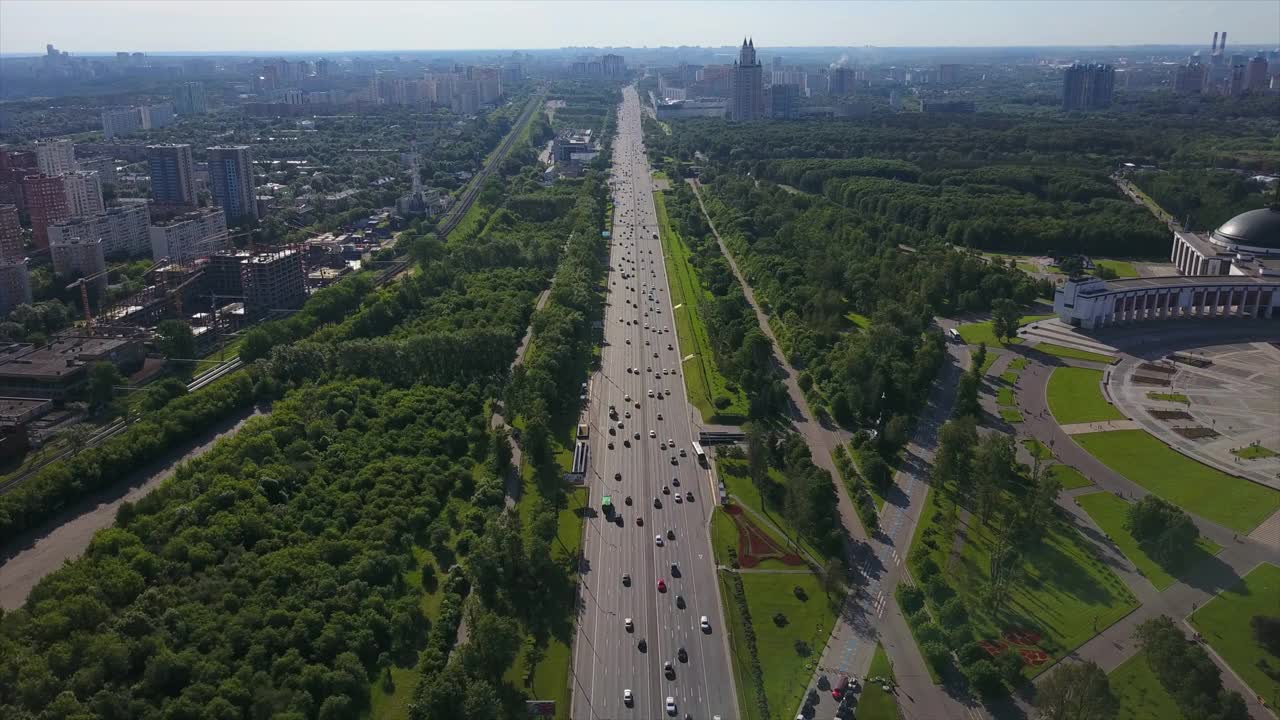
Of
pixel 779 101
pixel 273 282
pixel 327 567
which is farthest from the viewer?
pixel 779 101

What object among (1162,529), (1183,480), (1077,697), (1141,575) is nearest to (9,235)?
(1077,697)

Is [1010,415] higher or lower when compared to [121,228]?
lower

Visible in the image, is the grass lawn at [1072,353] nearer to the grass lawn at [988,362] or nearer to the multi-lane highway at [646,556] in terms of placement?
the grass lawn at [988,362]

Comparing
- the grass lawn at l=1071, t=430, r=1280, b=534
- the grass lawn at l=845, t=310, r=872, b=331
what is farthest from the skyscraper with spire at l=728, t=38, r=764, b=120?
the grass lawn at l=1071, t=430, r=1280, b=534

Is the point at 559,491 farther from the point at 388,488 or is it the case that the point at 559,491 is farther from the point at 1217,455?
the point at 1217,455

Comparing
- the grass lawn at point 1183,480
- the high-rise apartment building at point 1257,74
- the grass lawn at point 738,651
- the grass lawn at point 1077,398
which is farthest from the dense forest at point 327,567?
the high-rise apartment building at point 1257,74

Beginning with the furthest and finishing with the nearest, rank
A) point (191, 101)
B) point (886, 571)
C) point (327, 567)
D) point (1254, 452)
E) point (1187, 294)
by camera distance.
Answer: point (191, 101), point (1187, 294), point (1254, 452), point (886, 571), point (327, 567)

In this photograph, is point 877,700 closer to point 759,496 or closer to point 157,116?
point 759,496

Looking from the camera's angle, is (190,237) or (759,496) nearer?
(759,496)
